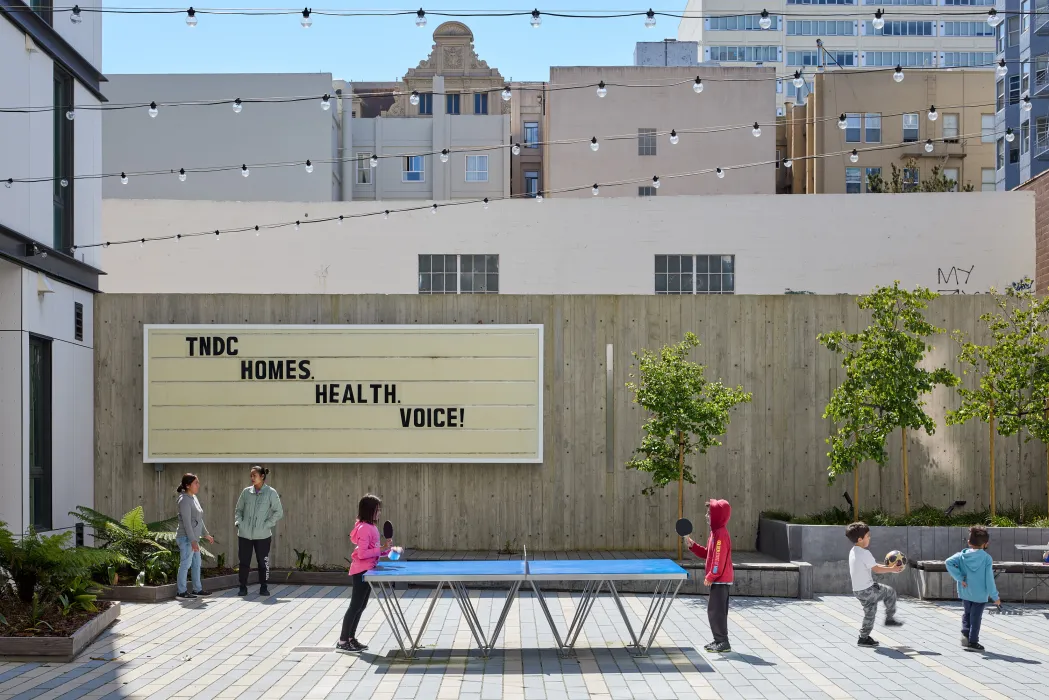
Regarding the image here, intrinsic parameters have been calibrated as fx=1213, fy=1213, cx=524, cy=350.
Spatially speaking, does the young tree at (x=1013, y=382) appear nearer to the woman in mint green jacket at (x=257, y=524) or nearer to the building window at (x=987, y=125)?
the woman in mint green jacket at (x=257, y=524)

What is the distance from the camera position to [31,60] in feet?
51.9

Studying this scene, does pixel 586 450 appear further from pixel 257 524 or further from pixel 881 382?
pixel 257 524

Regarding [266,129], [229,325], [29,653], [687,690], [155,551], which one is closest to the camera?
[687,690]

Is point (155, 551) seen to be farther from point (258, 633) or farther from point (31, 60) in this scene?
point (31, 60)

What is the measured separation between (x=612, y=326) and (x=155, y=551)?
7.26m

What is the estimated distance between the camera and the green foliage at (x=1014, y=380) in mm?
16656

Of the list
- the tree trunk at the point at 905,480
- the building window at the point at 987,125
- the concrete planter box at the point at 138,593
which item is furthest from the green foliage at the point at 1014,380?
the building window at the point at 987,125

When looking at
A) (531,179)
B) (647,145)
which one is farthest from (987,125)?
(647,145)

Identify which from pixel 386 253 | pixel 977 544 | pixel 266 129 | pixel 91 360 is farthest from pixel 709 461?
pixel 266 129

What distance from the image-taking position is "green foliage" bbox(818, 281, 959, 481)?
53.4 ft

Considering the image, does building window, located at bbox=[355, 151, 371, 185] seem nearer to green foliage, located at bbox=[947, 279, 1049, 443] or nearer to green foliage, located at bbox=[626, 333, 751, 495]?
green foliage, located at bbox=[626, 333, 751, 495]

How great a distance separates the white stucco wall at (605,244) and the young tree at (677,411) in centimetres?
1223

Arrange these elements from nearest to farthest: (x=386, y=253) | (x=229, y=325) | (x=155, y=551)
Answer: (x=155, y=551), (x=229, y=325), (x=386, y=253)

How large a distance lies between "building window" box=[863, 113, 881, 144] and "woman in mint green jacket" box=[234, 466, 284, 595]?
157 feet
